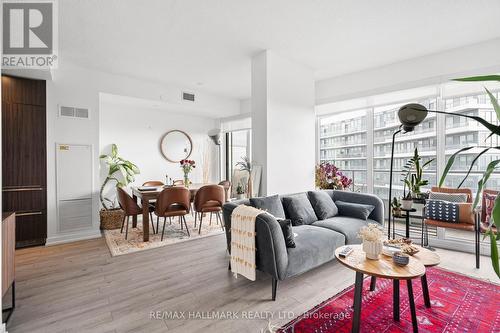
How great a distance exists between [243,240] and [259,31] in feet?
8.61

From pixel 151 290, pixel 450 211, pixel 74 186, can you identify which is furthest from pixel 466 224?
pixel 74 186

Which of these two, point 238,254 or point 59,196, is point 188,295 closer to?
point 238,254

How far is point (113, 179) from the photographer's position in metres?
5.15

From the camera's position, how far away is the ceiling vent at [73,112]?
402 cm

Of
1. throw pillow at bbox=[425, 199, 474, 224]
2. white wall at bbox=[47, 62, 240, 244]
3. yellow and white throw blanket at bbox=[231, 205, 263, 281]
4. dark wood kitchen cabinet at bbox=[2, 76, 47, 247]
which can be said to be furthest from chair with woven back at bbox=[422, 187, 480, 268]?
dark wood kitchen cabinet at bbox=[2, 76, 47, 247]

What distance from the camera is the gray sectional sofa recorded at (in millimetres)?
2328

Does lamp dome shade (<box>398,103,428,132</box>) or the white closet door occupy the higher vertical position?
lamp dome shade (<box>398,103,428,132</box>)

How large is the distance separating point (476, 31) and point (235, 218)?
3.94 m

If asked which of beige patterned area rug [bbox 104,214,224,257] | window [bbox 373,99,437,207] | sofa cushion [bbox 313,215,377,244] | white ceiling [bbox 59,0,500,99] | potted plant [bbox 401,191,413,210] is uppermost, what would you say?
white ceiling [bbox 59,0,500,99]

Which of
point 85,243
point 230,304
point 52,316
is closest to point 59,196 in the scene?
point 85,243

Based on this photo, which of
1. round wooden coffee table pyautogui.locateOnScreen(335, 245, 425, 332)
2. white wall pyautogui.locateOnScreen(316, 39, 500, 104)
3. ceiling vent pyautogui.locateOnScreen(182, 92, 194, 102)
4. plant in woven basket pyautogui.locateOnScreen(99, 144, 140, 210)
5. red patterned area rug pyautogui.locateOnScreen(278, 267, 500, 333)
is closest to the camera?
round wooden coffee table pyautogui.locateOnScreen(335, 245, 425, 332)

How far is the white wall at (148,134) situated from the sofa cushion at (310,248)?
13.8 feet

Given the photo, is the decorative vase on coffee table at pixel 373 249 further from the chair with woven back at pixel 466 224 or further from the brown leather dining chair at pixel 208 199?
the brown leather dining chair at pixel 208 199

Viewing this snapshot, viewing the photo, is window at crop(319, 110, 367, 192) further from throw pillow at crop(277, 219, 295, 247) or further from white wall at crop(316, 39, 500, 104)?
throw pillow at crop(277, 219, 295, 247)
